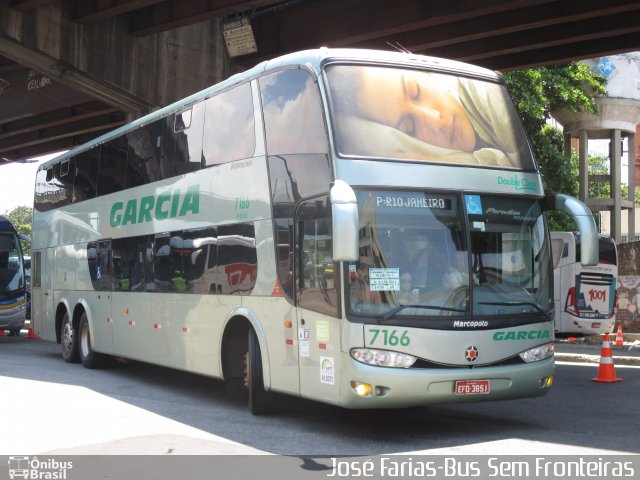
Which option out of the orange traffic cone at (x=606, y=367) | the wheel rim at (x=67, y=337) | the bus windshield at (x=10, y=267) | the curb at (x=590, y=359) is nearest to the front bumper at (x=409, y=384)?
the orange traffic cone at (x=606, y=367)

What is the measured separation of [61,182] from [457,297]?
37.9ft

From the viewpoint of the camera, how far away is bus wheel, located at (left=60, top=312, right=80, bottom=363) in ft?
56.0

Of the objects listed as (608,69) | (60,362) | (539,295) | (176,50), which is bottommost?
(60,362)

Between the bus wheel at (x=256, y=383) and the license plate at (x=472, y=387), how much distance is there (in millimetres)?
2544

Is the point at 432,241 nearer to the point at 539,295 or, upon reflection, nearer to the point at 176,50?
the point at 539,295

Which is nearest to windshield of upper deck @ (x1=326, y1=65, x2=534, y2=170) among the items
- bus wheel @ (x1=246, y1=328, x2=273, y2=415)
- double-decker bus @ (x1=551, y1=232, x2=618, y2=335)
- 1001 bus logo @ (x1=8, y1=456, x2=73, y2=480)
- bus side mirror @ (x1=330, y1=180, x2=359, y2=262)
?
bus side mirror @ (x1=330, y1=180, x2=359, y2=262)

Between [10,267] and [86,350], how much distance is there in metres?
10.7

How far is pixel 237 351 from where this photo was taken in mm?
10906

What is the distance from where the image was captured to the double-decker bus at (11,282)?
83.9ft

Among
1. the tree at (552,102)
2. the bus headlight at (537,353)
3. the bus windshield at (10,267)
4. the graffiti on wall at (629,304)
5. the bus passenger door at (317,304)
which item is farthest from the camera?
the tree at (552,102)

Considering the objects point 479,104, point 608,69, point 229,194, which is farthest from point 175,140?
point 608,69

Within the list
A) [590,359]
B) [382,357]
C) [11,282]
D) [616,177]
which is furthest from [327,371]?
[616,177]

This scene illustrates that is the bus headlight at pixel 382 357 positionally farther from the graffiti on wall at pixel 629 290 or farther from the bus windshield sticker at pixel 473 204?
the graffiti on wall at pixel 629 290

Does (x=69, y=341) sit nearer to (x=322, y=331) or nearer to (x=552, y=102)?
(x=322, y=331)
